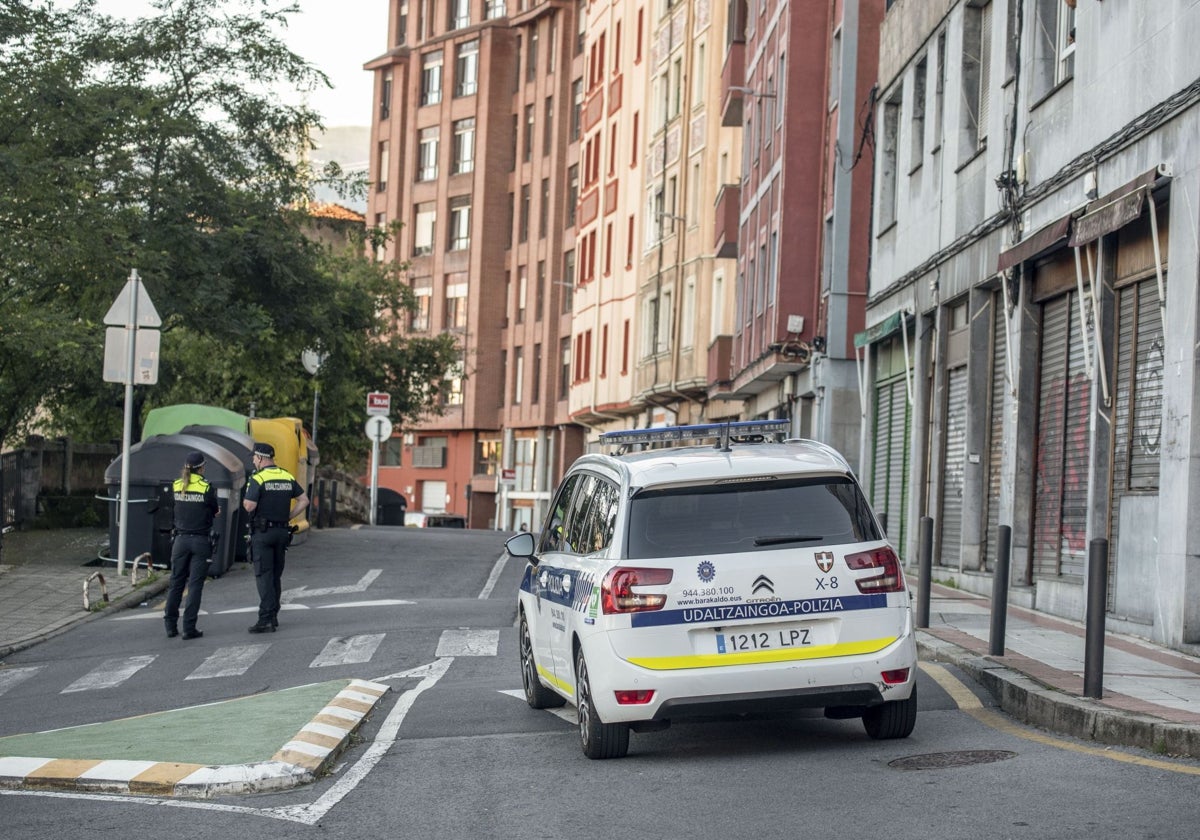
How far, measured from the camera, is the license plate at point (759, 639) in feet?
30.4

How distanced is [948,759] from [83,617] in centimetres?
1271

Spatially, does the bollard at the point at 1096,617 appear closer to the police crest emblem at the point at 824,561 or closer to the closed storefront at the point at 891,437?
the police crest emblem at the point at 824,561

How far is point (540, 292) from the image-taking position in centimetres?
7419

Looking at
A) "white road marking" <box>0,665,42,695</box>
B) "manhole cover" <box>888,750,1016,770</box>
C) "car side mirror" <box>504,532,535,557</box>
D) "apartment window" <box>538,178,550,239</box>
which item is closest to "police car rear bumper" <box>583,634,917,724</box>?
"manhole cover" <box>888,750,1016,770</box>

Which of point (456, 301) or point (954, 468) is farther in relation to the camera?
point (456, 301)

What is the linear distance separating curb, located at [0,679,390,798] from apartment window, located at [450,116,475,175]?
70.4m

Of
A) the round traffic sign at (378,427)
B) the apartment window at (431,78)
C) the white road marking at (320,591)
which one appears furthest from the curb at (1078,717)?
the apartment window at (431,78)

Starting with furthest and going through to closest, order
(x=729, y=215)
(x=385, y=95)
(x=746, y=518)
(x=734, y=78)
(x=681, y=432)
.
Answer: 1. (x=385, y=95)
2. (x=734, y=78)
3. (x=729, y=215)
4. (x=681, y=432)
5. (x=746, y=518)

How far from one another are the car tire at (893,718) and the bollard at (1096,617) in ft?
3.69

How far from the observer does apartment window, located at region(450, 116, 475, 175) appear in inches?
3105

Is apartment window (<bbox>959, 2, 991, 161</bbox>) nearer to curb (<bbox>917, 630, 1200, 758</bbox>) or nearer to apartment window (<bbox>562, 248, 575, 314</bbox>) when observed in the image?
curb (<bbox>917, 630, 1200, 758</bbox>)

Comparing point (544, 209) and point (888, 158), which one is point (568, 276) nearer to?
point (544, 209)

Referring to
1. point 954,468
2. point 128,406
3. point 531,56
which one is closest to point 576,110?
point 531,56

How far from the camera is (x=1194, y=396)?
14.3 m
